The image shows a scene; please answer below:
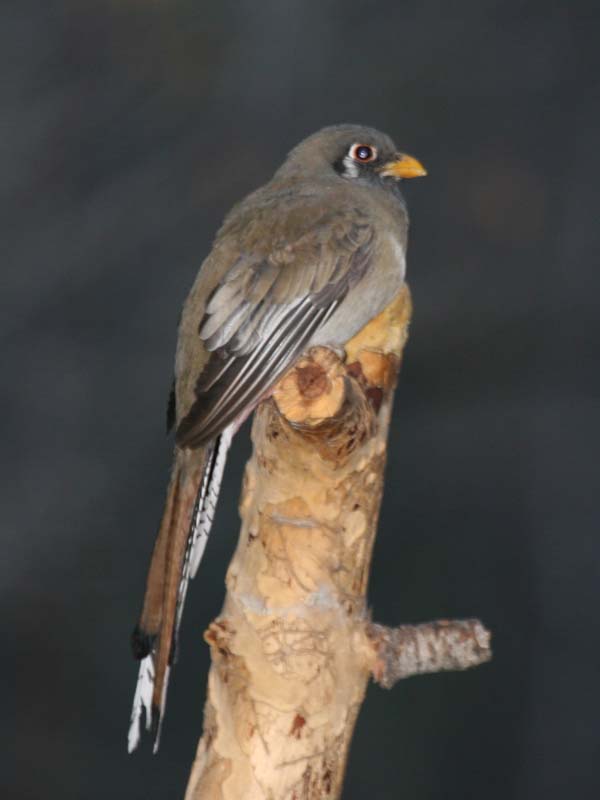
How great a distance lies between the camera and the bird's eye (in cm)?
259

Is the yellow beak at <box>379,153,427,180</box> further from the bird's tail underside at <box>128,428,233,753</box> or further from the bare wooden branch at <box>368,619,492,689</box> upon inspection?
the bare wooden branch at <box>368,619,492,689</box>

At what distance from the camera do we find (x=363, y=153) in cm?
259

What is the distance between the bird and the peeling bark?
134mm

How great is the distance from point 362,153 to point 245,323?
63 cm

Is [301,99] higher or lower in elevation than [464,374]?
higher

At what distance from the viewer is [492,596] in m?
3.11

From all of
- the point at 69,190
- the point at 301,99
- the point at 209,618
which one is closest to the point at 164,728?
the point at 209,618

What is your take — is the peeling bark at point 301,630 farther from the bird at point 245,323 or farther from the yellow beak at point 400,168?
the yellow beak at point 400,168

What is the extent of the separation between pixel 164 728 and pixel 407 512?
2.60 ft

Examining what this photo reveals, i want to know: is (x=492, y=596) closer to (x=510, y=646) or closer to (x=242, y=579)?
(x=510, y=646)

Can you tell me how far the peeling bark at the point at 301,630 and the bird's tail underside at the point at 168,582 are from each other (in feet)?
0.39

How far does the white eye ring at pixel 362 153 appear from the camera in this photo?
2590 mm

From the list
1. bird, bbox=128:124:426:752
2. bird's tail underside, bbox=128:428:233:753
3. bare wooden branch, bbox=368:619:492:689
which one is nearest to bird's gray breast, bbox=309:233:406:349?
bird, bbox=128:124:426:752

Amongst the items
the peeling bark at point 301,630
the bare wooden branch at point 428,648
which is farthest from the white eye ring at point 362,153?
the bare wooden branch at point 428,648
